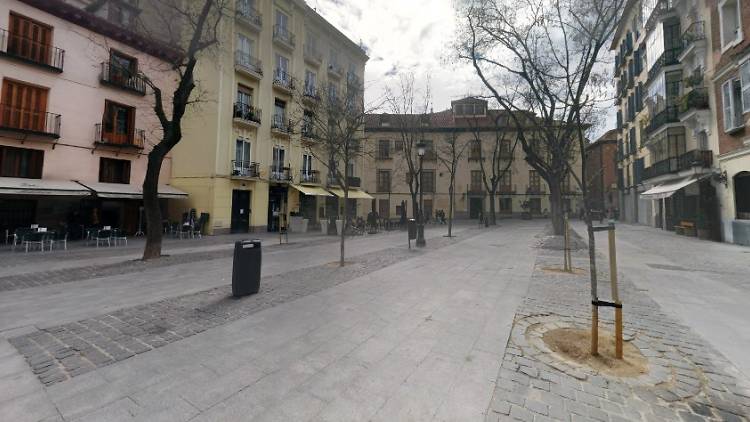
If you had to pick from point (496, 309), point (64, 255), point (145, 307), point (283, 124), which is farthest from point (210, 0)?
point (283, 124)

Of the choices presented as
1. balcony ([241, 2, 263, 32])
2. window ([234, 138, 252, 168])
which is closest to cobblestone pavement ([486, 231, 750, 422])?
window ([234, 138, 252, 168])

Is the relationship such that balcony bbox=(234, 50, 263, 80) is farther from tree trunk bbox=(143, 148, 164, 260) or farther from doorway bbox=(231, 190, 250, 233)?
tree trunk bbox=(143, 148, 164, 260)

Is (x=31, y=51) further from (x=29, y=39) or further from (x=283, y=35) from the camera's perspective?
(x=283, y=35)

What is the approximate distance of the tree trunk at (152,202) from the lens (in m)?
9.60

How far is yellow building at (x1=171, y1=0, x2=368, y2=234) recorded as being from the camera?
60.5 feet

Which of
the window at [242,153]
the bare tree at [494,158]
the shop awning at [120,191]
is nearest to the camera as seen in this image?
the shop awning at [120,191]

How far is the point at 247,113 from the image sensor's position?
1991cm

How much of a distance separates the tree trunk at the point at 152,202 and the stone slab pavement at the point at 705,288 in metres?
12.6

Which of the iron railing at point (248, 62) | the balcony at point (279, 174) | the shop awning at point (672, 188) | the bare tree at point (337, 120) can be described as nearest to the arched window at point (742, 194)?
the shop awning at point (672, 188)

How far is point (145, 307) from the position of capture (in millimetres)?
4934

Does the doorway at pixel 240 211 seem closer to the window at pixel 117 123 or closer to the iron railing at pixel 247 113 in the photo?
the iron railing at pixel 247 113

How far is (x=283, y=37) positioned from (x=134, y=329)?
2345 cm

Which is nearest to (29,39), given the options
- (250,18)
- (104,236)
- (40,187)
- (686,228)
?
(40,187)

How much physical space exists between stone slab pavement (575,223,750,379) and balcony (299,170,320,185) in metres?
20.7
